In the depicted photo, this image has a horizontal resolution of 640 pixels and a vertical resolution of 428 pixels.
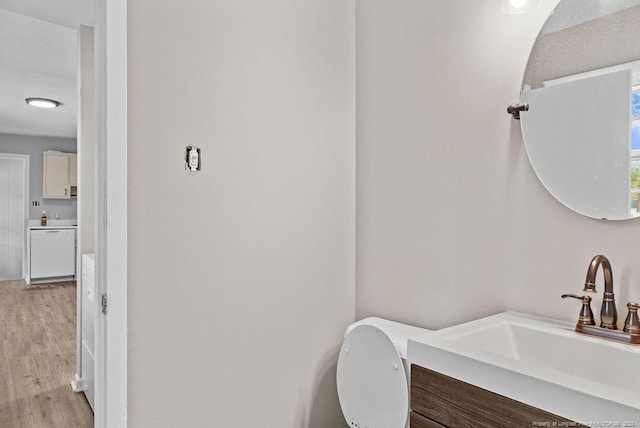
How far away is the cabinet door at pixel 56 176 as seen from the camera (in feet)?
23.5

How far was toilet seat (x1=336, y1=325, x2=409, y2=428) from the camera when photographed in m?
1.40

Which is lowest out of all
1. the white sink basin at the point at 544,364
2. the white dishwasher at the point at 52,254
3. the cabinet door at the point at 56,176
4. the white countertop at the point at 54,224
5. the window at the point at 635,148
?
the white dishwasher at the point at 52,254

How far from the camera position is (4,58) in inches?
141

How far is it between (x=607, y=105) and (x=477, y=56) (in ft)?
1.60

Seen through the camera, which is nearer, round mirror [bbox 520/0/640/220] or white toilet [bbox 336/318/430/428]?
round mirror [bbox 520/0/640/220]

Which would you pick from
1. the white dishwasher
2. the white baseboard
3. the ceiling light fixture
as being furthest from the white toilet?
the white dishwasher

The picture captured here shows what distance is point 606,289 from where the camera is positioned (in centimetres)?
118

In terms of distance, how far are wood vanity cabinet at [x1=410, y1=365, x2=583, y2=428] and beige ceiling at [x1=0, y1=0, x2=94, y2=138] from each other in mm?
2754

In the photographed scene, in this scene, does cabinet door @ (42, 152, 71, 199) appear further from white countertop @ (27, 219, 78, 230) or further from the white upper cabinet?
white countertop @ (27, 219, 78, 230)

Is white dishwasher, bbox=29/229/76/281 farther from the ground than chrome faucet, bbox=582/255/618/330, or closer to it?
closer to it

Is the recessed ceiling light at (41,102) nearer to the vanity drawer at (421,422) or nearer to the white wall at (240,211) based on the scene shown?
the white wall at (240,211)

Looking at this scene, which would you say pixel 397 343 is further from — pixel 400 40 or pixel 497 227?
pixel 400 40

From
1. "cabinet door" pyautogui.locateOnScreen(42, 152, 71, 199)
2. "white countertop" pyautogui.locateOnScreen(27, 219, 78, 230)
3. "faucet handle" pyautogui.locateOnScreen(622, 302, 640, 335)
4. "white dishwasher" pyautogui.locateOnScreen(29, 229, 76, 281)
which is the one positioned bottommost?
"white dishwasher" pyautogui.locateOnScreen(29, 229, 76, 281)

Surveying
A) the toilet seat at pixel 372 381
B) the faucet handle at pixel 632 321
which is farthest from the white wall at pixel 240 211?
the faucet handle at pixel 632 321
